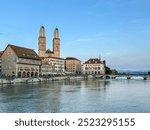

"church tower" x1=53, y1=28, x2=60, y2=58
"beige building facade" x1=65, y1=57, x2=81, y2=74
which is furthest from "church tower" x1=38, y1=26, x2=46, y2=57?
"beige building facade" x1=65, y1=57, x2=81, y2=74

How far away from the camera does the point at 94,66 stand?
3342 inches

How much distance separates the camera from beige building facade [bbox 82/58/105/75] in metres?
83.7

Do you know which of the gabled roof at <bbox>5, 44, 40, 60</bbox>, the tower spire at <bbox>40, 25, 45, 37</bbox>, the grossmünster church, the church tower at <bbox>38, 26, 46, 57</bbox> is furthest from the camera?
the church tower at <bbox>38, 26, 46, 57</bbox>

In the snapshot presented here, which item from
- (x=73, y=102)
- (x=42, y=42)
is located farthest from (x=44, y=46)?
(x=73, y=102)

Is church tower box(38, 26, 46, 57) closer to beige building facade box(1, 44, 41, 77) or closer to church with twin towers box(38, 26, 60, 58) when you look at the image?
church with twin towers box(38, 26, 60, 58)

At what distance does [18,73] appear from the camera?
46438 mm

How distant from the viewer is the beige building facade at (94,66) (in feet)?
275

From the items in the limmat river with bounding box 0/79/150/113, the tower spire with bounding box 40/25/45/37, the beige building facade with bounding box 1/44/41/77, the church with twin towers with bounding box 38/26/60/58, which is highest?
the tower spire with bounding box 40/25/45/37

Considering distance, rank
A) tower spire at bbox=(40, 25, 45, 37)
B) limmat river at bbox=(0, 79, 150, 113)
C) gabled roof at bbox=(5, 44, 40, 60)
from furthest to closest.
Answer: tower spire at bbox=(40, 25, 45, 37) < gabled roof at bbox=(5, 44, 40, 60) < limmat river at bbox=(0, 79, 150, 113)

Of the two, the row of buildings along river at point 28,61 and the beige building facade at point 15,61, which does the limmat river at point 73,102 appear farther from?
the row of buildings along river at point 28,61

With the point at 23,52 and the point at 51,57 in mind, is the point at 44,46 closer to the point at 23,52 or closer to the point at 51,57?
the point at 51,57

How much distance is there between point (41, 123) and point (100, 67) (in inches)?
3113

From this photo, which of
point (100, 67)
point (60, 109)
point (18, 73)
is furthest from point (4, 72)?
point (100, 67)

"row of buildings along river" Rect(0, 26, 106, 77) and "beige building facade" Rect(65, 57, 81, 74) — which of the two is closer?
"row of buildings along river" Rect(0, 26, 106, 77)
